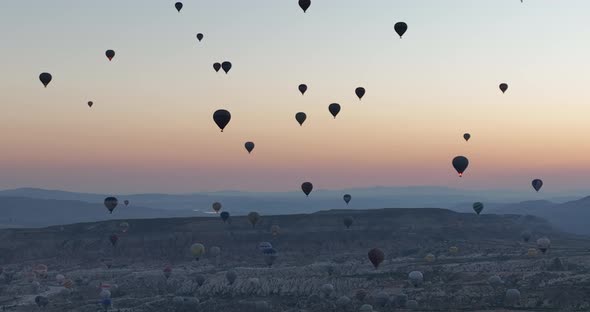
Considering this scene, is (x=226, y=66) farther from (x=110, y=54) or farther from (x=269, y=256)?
(x=269, y=256)

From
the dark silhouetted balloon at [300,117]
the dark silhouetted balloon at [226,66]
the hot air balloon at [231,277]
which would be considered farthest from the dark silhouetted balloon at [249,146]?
the hot air balloon at [231,277]

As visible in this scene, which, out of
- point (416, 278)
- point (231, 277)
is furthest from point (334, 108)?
point (231, 277)

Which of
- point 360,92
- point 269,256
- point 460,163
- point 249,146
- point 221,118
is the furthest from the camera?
point 269,256

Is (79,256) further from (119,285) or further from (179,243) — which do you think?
(119,285)

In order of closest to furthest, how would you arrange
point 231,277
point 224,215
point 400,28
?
point 400,28 → point 231,277 → point 224,215

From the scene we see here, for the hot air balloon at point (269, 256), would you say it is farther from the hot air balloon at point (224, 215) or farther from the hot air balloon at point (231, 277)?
the hot air balloon at point (231, 277)

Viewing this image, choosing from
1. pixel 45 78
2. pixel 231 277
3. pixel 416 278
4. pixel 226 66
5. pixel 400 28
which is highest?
pixel 400 28
